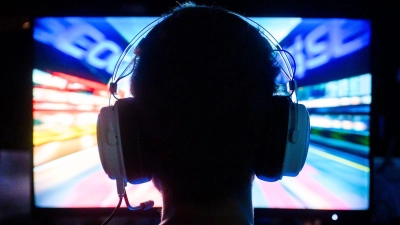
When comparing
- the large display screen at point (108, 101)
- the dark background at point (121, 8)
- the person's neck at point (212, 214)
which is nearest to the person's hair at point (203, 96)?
the person's neck at point (212, 214)

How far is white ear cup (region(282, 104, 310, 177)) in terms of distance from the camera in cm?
68

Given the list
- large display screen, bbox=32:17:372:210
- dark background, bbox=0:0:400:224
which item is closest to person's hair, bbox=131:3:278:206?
large display screen, bbox=32:17:372:210

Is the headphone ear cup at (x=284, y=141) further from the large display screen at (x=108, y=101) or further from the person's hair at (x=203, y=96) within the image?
the large display screen at (x=108, y=101)

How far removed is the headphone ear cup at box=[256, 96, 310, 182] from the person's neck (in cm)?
10

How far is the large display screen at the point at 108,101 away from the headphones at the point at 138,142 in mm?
392

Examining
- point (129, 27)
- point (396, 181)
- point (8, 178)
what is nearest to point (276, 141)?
point (129, 27)

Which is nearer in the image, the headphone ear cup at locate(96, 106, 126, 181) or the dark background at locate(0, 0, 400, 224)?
the headphone ear cup at locate(96, 106, 126, 181)

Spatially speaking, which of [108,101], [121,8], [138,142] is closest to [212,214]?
[138,142]

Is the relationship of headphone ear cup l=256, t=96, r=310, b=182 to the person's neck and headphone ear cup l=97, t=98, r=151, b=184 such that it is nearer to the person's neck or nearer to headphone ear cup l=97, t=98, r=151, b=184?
the person's neck

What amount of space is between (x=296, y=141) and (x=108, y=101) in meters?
0.60

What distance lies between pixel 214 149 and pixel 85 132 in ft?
2.04

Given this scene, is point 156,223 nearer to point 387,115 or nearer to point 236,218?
point 236,218

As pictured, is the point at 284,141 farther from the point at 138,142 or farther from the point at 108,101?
the point at 108,101

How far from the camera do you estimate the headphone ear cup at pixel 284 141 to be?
648mm
